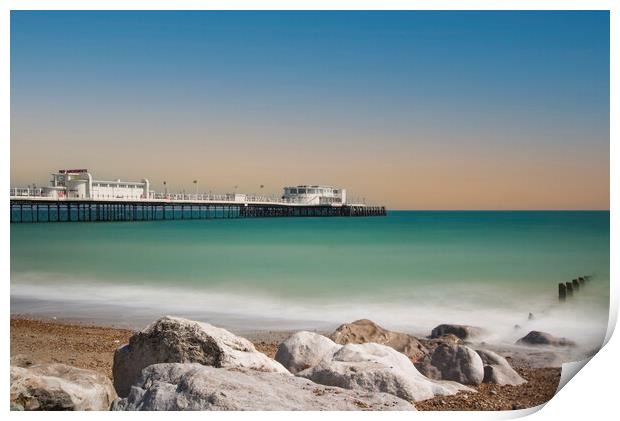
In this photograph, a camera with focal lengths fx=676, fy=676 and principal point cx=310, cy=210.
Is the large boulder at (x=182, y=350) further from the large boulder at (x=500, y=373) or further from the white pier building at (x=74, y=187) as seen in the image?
the white pier building at (x=74, y=187)

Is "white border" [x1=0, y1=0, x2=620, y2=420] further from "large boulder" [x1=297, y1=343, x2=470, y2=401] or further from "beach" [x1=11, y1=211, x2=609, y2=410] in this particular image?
"large boulder" [x1=297, y1=343, x2=470, y2=401]

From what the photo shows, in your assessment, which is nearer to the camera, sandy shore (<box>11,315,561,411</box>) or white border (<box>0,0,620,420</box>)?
sandy shore (<box>11,315,561,411</box>)

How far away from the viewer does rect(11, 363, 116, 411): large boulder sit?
3646 millimetres

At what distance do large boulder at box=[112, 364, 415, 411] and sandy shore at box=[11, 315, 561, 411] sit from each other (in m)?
0.42

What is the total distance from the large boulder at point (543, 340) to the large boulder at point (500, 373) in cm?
82

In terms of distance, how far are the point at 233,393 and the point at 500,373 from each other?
5.96 ft

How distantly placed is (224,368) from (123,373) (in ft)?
2.12

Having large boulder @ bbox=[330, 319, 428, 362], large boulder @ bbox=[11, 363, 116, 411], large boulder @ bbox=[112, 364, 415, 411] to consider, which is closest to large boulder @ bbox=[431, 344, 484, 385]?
large boulder @ bbox=[330, 319, 428, 362]

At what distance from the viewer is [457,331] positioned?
18.1 ft

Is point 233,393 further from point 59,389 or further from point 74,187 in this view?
point 74,187

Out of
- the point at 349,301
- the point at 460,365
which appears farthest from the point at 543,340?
the point at 349,301

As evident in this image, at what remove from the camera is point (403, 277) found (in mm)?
6645
